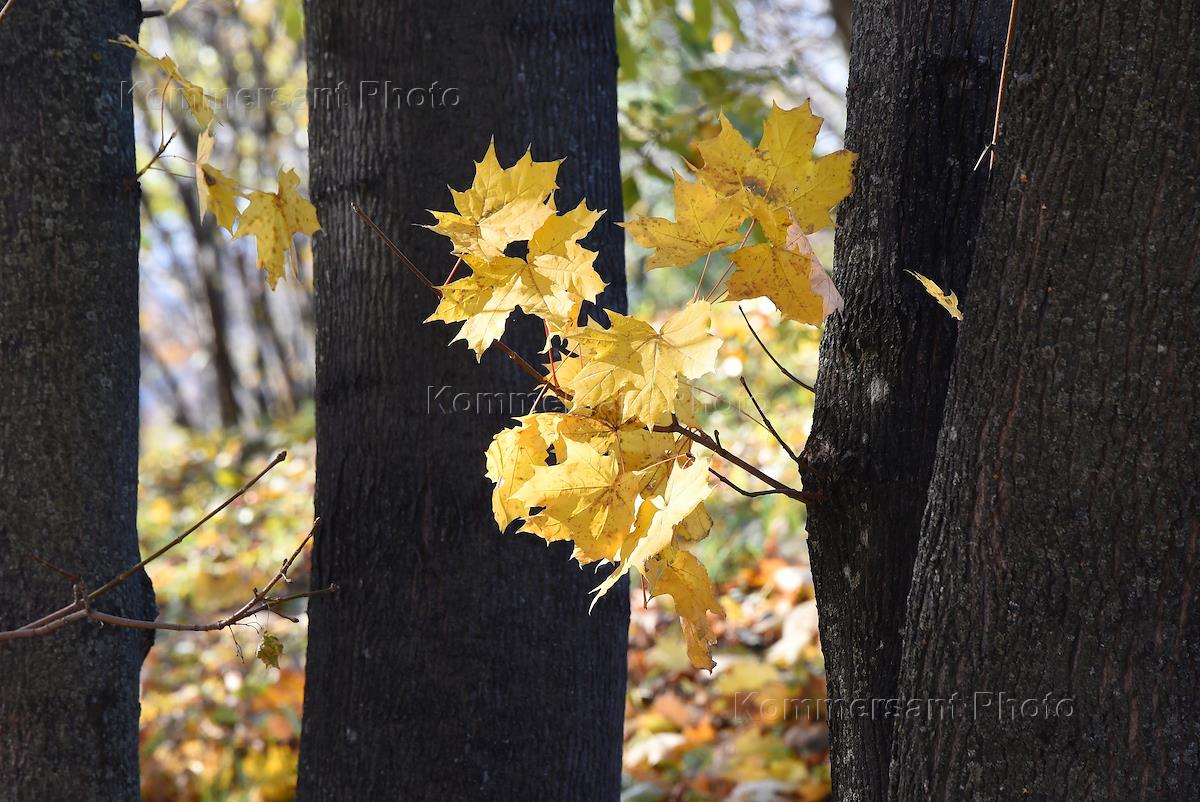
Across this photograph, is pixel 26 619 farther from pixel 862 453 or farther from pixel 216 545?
pixel 216 545

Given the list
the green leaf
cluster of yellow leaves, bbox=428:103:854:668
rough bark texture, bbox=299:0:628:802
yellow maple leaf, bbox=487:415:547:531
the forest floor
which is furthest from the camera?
the forest floor

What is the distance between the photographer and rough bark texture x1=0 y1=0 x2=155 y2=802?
59.9 inches

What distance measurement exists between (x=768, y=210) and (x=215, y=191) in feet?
2.97

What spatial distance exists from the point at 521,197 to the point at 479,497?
0.61m

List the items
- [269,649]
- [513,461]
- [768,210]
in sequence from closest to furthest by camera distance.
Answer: [768,210] < [513,461] < [269,649]

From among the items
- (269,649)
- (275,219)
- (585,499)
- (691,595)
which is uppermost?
(275,219)

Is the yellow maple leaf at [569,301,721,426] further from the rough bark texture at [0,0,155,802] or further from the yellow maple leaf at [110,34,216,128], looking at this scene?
the rough bark texture at [0,0,155,802]

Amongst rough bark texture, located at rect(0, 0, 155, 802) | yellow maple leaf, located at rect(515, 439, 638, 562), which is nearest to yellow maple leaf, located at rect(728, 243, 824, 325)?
yellow maple leaf, located at rect(515, 439, 638, 562)

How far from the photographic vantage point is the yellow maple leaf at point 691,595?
1.10 meters

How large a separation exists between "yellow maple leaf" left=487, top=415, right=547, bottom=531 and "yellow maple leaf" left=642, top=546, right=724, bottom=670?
0.17m

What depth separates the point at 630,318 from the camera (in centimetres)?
98

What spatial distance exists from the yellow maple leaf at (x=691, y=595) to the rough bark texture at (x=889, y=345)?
196 mm

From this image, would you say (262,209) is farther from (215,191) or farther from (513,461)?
(513,461)

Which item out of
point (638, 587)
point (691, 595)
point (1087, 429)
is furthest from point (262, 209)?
point (638, 587)
